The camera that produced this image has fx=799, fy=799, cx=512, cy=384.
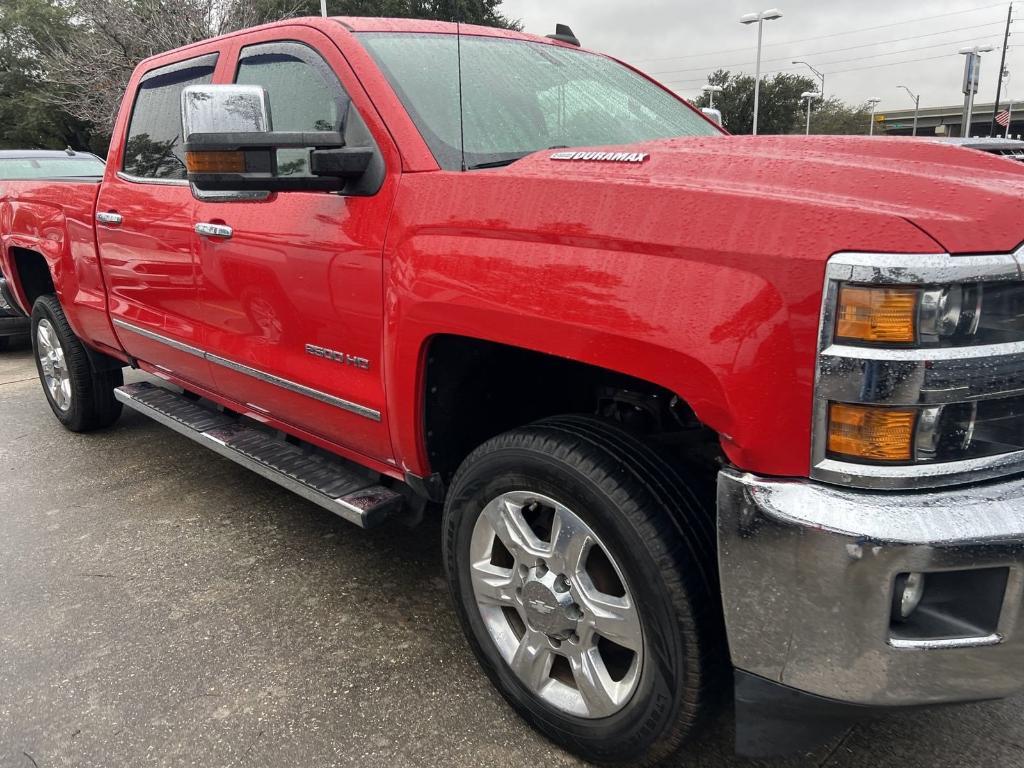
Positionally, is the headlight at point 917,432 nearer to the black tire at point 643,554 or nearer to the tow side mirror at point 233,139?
the black tire at point 643,554

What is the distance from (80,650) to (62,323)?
2.59 meters

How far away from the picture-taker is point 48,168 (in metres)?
8.02

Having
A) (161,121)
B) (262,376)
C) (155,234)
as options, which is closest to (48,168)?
(161,121)

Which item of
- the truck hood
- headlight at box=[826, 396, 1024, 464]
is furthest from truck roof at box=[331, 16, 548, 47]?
headlight at box=[826, 396, 1024, 464]

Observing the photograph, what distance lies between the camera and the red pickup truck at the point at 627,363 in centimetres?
140

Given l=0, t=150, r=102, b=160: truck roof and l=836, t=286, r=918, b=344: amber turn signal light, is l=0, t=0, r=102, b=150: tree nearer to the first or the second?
l=0, t=150, r=102, b=160: truck roof

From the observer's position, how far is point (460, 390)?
2.29m

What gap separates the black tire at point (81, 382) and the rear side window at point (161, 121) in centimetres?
131

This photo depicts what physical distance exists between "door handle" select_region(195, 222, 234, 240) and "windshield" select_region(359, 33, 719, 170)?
813 mm

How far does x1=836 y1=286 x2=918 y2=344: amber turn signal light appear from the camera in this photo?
1357 millimetres

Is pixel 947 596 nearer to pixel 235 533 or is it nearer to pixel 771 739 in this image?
pixel 771 739

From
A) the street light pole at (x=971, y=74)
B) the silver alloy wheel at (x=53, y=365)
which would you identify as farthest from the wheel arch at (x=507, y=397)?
the street light pole at (x=971, y=74)

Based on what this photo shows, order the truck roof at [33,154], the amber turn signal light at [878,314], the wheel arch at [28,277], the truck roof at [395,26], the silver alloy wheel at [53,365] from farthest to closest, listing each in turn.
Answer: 1. the truck roof at [33,154]
2. the wheel arch at [28,277]
3. the silver alloy wheel at [53,365]
4. the truck roof at [395,26]
5. the amber turn signal light at [878,314]

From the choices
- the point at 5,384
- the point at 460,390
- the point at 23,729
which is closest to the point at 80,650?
the point at 23,729
